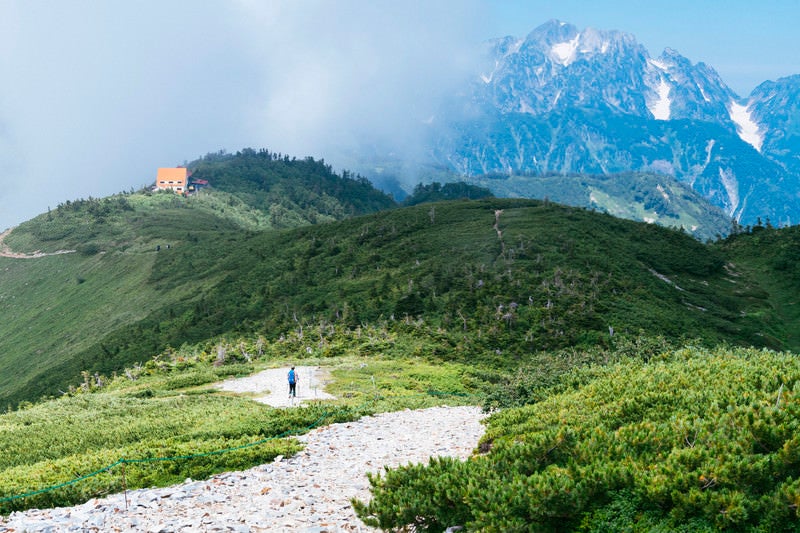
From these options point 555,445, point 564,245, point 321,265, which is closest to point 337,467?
point 555,445

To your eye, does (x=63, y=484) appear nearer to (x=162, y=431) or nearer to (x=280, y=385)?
(x=162, y=431)

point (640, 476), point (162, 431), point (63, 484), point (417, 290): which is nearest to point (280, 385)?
point (162, 431)

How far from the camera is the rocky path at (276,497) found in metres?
12.7

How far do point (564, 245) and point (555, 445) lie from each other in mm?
79105

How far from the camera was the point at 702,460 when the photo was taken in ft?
33.6

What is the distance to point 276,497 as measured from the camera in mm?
14328

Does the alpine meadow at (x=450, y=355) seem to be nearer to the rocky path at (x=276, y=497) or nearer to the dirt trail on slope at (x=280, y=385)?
Result: the rocky path at (x=276, y=497)

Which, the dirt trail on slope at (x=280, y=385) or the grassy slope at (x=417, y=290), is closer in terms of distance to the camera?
the dirt trail on slope at (x=280, y=385)

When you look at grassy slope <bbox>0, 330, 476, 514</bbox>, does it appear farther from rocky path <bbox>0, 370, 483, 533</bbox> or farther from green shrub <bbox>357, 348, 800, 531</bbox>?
green shrub <bbox>357, 348, 800, 531</bbox>

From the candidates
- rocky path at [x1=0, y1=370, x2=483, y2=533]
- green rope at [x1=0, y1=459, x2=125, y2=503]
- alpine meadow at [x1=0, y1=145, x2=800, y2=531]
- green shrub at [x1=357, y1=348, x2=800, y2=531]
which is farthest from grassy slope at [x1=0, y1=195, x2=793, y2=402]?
green shrub at [x1=357, y1=348, x2=800, y2=531]

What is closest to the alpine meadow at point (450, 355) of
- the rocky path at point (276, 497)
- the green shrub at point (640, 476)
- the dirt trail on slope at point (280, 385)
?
the green shrub at point (640, 476)

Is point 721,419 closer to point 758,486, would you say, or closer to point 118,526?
point 758,486

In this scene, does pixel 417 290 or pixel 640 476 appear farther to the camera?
pixel 417 290

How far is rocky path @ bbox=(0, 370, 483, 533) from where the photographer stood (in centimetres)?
1269
